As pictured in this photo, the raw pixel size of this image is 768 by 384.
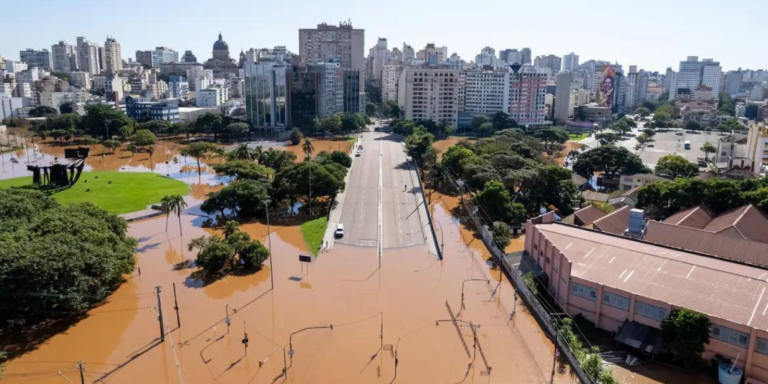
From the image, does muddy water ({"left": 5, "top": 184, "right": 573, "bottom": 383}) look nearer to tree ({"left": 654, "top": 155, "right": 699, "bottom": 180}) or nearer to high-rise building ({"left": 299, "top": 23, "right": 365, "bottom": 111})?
tree ({"left": 654, "top": 155, "right": 699, "bottom": 180})

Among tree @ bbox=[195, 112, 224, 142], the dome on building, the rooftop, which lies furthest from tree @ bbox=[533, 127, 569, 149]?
the dome on building

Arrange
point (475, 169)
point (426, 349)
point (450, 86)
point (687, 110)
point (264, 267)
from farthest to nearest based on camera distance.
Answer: point (687, 110), point (450, 86), point (475, 169), point (264, 267), point (426, 349)

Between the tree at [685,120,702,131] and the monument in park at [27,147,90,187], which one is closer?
the monument in park at [27,147,90,187]

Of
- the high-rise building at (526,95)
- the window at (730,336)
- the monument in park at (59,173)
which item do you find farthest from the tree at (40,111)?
the window at (730,336)

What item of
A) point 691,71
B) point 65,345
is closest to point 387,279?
point 65,345

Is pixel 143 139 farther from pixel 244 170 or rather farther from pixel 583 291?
pixel 583 291

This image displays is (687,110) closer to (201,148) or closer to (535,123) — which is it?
(535,123)
